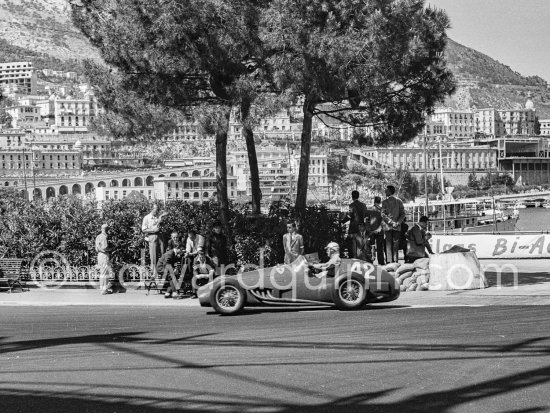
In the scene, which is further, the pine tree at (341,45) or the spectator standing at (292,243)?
the pine tree at (341,45)

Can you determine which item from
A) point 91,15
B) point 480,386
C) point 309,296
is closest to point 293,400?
point 480,386

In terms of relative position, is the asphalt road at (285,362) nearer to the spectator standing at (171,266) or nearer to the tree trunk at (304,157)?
the spectator standing at (171,266)

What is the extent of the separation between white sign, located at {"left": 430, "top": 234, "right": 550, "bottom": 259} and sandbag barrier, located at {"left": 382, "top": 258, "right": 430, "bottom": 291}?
40.9 ft

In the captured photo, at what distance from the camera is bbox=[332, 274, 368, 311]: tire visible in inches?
662

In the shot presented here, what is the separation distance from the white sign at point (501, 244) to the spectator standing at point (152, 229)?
13637mm

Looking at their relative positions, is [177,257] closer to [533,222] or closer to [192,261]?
[192,261]

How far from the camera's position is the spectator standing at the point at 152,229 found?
21562 millimetres

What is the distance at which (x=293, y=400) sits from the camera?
31.0 ft

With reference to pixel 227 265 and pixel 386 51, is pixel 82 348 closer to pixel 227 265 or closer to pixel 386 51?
pixel 227 265

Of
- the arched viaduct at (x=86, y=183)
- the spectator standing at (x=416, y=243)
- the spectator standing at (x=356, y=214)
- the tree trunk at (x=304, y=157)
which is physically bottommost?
the spectator standing at (x=416, y=243)

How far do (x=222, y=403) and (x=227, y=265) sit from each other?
11.4 m

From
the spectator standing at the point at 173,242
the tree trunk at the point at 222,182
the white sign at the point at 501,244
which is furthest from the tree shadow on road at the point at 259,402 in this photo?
the white sign at the point at 501,244

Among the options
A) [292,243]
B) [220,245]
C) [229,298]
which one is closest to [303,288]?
[229,298]

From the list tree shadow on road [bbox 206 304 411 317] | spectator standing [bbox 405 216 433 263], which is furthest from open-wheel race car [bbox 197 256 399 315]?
spectator standing [bbox 405 216 433 263]
